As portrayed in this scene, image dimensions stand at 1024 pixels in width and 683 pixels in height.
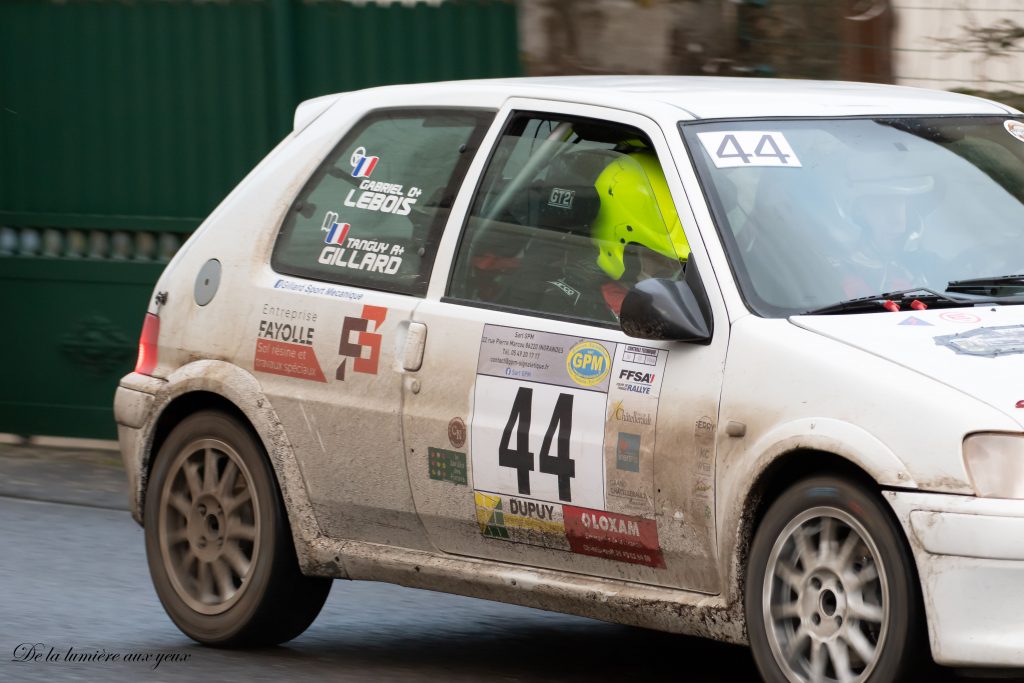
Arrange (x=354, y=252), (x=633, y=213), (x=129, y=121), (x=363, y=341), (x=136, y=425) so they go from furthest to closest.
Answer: (x=129, y=121) < (x=136, y=425) < (x=354, y=252) < (x=363, y=341) < (x=633, y=213)

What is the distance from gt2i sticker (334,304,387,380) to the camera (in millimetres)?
6238

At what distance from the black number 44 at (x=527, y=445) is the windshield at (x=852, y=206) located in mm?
641

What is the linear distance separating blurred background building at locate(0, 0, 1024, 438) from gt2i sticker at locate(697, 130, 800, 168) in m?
4.22

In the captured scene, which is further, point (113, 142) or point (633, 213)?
point (113, 142)

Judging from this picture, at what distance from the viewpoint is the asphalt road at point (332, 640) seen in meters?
6.41

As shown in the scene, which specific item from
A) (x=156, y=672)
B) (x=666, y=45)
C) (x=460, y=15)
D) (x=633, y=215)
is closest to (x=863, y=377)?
(x=633, y=215)

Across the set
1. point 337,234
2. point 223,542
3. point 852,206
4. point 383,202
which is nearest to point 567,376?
point 852,206

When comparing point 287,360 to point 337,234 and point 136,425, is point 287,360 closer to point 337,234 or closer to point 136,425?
point 337,234

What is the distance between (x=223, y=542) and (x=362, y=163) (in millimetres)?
1345

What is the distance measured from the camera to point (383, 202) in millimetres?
6477

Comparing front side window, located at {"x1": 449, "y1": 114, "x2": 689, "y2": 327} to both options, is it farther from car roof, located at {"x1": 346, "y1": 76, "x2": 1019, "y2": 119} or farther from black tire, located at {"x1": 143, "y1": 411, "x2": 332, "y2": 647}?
black tire, located at {"x1": 143, "y1": 411, "x2": 332, "y2": 647}

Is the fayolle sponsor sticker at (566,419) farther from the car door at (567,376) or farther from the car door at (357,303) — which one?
the car door at (357,303)

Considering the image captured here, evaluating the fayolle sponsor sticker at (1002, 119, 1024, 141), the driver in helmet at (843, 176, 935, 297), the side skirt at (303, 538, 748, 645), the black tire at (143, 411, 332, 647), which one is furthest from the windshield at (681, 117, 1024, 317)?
the black tire at (143, 411, 332, 647)

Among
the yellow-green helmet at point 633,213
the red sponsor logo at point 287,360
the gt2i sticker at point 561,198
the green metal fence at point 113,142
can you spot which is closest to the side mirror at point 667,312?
the yellow-green helmet at point 633,213
